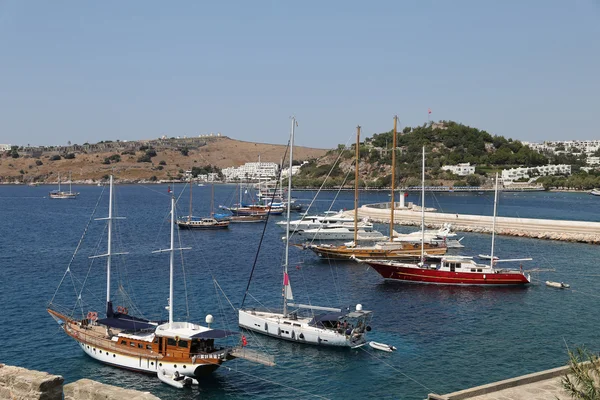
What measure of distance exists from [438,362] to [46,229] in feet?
237

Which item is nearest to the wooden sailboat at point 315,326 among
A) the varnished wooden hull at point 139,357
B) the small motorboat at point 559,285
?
the varnished wooden hull at point 139,357

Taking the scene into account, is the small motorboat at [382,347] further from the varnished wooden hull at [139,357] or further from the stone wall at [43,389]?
the stone wall at [43,389]

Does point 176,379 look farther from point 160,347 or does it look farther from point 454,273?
point 454,273

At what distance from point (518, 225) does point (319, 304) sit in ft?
166

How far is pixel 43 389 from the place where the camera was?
13.1 meters

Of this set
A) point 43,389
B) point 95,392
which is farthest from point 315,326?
point 43,389

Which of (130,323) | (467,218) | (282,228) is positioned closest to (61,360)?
(130,323)

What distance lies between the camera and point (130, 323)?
29.7 metres

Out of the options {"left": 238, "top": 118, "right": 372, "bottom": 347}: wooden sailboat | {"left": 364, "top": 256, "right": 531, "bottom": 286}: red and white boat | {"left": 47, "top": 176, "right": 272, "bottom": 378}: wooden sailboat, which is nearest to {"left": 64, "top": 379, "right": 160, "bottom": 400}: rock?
{"left": 47, "top": 176, "right": 272, "bottom": 378}: wooden sailboat

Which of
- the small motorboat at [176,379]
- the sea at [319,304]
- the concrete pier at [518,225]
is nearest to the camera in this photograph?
the small motorboat at [176,379]

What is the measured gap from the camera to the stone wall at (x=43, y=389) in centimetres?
1310

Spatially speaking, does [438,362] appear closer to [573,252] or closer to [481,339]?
[481,339]

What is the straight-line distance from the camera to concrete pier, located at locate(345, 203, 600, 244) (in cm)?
7388

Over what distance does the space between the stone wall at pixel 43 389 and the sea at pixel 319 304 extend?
39.7 feet
